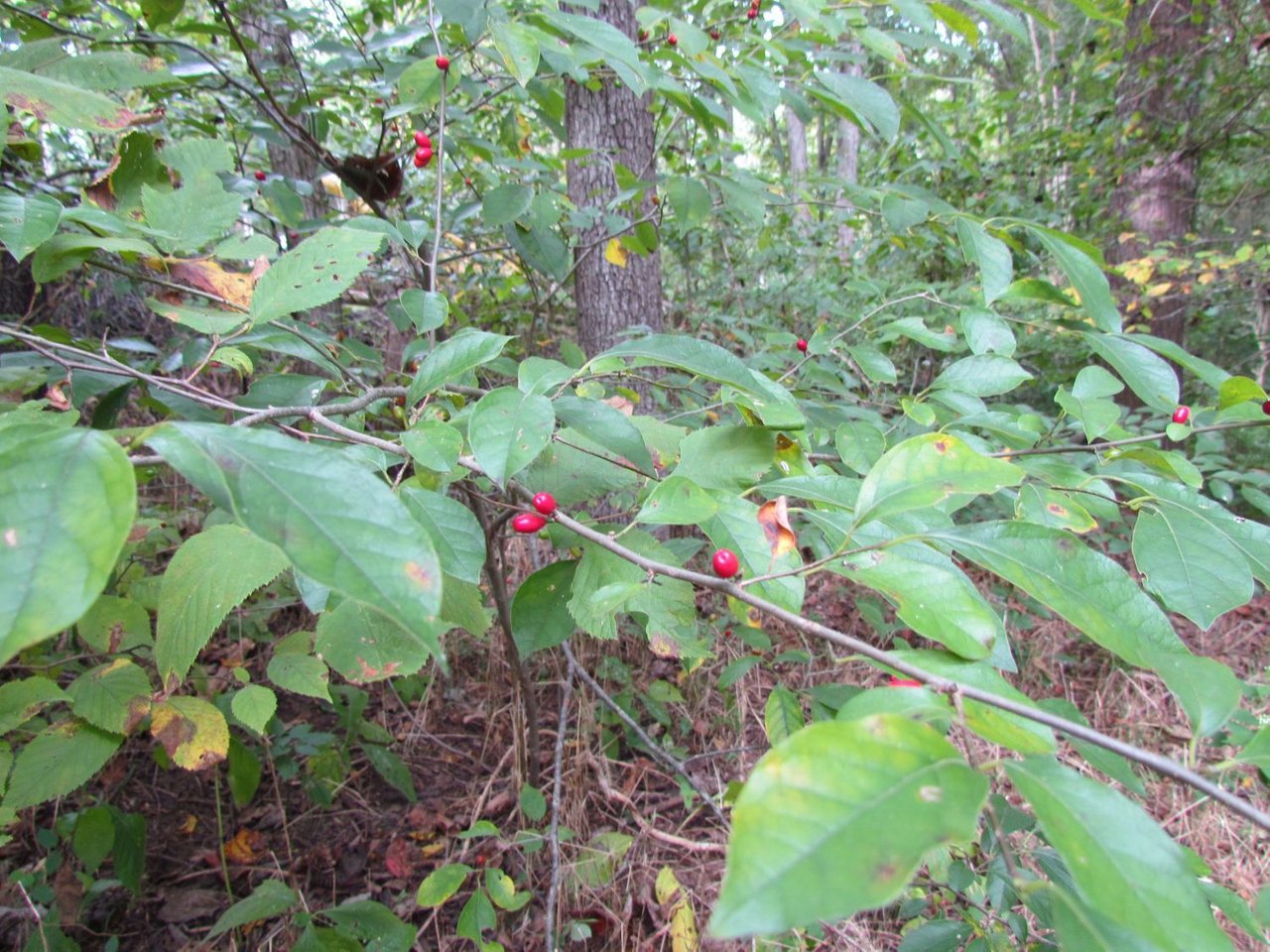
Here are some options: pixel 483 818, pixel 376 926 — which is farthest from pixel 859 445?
pixel 483 818

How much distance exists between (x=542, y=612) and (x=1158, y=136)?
5.22 metres

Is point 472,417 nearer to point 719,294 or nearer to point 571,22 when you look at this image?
point 571,22

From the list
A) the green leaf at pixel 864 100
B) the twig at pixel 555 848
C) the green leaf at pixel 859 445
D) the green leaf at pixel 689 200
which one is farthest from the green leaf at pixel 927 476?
the twig at pixel 555 848

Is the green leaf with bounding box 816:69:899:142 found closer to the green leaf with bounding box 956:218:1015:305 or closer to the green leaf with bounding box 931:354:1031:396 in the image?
the green leaf with bounding box 956:218:1015:305

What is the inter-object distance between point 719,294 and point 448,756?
3.50 meters

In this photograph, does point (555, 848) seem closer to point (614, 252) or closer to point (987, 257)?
point (987, 257)

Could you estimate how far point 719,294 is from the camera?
4.48 m

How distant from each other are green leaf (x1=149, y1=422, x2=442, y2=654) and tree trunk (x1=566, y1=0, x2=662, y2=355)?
195 centimetres

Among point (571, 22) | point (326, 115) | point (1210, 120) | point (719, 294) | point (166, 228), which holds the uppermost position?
point (1210, 120)

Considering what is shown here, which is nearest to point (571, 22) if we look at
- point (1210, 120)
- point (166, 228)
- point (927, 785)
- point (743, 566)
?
point (166, 228)

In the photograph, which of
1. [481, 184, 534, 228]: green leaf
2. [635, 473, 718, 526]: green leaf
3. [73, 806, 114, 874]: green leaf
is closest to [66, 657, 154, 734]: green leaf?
[73, 806, 114, 874]: green leaf

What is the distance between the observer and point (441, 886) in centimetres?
147

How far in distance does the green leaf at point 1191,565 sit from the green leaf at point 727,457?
1.45 feet

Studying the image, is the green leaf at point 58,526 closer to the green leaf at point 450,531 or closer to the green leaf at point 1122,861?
the green leaf at point 450,531
